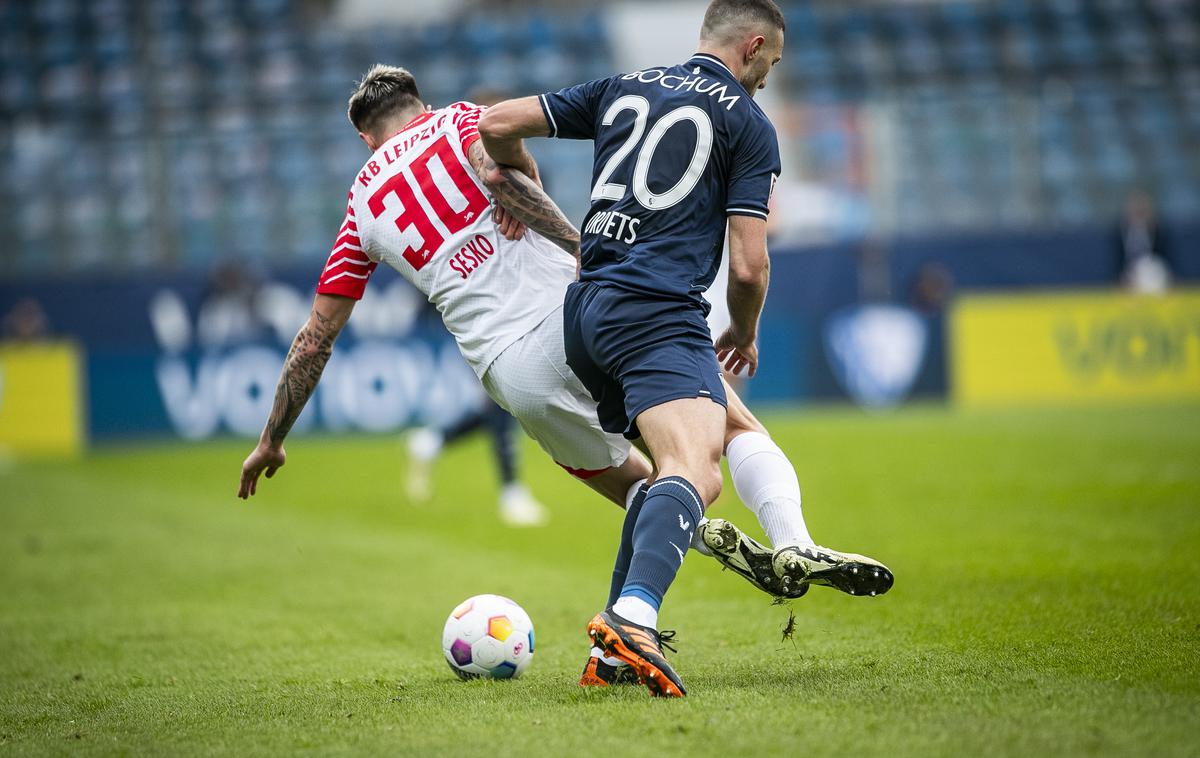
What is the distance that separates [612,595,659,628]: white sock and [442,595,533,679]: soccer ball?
29.7 inches

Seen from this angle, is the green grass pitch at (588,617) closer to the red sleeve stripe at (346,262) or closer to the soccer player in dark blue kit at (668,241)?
the soccer player in dark blue kit at (668,241)

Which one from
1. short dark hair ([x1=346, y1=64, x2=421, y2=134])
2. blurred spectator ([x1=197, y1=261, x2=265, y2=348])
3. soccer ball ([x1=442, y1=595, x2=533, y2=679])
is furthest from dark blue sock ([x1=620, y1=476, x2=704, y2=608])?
blurred spectator ([x1=197, y1=261, x2=265, y2=348])

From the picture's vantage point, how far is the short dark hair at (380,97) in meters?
4.89

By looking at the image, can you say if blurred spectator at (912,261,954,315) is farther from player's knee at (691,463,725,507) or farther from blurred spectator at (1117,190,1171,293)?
player's knee at (691,463,725,507)

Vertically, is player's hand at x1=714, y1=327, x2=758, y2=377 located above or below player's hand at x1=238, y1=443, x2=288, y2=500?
above

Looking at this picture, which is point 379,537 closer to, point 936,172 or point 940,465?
point 940,465

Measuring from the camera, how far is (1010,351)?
18.2m

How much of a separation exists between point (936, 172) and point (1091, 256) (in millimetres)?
2586

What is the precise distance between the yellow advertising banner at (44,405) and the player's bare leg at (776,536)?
15090mm

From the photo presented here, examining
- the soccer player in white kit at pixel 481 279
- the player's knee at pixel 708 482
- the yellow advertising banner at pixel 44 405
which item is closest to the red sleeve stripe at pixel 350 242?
the soccer player in white kit at pixel 481 279

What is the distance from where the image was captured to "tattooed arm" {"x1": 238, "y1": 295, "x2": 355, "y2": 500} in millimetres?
4793

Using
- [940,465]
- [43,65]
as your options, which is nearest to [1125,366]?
[940,465]

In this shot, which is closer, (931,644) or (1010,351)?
(931,644)

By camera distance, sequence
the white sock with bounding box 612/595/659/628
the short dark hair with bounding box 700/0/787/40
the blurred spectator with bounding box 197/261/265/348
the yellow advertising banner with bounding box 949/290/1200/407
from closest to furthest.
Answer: the white sock with bounding box 612/595/659/628, the short dark hair with bounding box 700/0/787/40, the yellow advertising banner with bounding box 949/290/1200/407, the blurred spectator with bounding box 197/261/265/348
